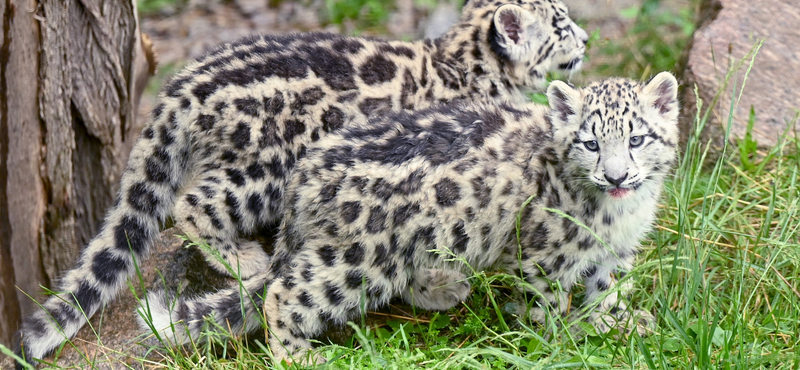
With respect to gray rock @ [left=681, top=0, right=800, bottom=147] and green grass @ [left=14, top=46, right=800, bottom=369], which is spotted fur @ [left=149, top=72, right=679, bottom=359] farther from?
gray rock @ [left=681, top=0, right=800, bottom=147]

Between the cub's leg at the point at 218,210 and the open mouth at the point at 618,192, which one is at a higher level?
the open mouth at the point at 618,192

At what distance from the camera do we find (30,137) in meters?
5.79

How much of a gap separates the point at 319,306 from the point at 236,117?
136 centimetres

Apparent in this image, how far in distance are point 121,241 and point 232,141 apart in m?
1.00

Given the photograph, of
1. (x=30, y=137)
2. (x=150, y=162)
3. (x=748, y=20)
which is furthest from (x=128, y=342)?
(x=748, y=20)

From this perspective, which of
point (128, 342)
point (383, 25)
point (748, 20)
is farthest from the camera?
point (383, 25)

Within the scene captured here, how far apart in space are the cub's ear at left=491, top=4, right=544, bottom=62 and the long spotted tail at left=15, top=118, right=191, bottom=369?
2399mm

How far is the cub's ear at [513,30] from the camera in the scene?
20.7ft

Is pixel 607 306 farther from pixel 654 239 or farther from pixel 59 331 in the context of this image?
pixel 59 331

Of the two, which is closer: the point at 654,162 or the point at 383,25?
the point at 654,162

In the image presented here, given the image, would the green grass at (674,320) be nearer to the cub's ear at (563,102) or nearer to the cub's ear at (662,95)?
the cub's ear at (662,95)

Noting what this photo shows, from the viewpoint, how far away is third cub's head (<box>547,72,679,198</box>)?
4629 millimetres

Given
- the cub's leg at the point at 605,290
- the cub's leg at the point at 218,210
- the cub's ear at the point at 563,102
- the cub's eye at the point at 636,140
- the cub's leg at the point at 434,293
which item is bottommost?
the cub's leg at the point at 434,293

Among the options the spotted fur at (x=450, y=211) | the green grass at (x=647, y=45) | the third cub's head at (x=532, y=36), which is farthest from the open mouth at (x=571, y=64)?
the green grass at (x=647, y=45)
